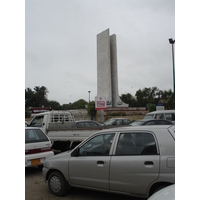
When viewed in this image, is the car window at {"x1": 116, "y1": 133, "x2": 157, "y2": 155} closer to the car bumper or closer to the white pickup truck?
the car bumper

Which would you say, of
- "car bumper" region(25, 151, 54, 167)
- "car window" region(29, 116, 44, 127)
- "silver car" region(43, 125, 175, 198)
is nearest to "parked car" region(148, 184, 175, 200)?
"silver car" region(43, 125, 175, 198)

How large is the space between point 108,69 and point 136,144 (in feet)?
135

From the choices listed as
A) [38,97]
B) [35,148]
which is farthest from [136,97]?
[35,148]

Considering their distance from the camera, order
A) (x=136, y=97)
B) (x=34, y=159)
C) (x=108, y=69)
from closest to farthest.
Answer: (x=34, y=159), (x=108, y=69), (x=136, y=97)

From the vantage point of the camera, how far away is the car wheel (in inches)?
187

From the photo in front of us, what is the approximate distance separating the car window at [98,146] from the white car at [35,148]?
2552mm

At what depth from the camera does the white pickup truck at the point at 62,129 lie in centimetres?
799

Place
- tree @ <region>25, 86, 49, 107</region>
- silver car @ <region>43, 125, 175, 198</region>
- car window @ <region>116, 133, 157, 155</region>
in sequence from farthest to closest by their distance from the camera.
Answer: tree @ <region>25, 86, 49, 107</region>
car window @ <region>116, 133, 157, 155</region>
silver car @ <region>43, 125, 175, 198</region>

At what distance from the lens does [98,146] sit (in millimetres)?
4484

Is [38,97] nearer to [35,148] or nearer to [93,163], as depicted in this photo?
[35,148]

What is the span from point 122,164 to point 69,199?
159cm

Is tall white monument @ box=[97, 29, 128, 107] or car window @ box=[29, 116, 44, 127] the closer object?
car window @ box=[29, 116, 44, 127]

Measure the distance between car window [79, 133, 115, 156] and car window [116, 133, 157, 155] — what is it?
24 cm

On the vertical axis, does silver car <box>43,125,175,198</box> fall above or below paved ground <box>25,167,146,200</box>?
above
